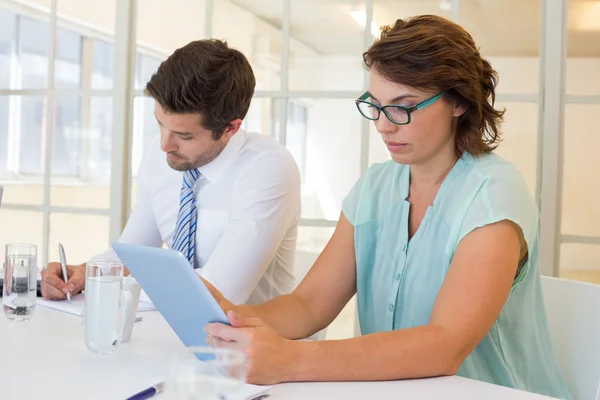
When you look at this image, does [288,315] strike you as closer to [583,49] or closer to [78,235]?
[583,49]

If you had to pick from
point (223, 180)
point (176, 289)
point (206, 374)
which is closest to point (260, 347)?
point (176, 289)

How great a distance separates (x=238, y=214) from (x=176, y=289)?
2.75 feet

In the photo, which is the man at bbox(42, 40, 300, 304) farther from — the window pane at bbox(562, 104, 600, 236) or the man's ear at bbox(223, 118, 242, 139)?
the window pane at bbox(562, 104, 600, 236)

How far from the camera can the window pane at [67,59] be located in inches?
127

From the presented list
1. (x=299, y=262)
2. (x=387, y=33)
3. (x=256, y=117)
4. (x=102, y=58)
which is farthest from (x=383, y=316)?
(x=102, y=58)

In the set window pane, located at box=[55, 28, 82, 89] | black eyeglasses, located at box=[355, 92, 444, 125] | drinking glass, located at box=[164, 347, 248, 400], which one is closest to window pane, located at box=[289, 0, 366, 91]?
window pane, located at box=[55, 28, 82, 89]

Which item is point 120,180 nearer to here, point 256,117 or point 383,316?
point 256,117

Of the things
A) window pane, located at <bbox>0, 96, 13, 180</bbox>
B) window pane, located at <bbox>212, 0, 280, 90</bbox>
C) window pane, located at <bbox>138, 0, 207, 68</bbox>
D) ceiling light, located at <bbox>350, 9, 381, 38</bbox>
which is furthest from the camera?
window pane, located at <bbox>0, 96, 13, 180</bbox>

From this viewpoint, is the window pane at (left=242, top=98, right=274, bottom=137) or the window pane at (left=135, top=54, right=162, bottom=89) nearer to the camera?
the window pane at (left=242, top=98, right=274, bottom=137)

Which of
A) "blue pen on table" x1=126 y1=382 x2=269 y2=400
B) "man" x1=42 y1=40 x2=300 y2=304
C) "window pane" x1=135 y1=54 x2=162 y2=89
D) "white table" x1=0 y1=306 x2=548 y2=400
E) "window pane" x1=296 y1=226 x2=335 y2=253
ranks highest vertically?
"window pane" x1=135 y1=54 x2=162 y2=89

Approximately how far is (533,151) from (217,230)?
1.09 metres

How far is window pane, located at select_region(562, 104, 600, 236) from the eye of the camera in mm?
2400

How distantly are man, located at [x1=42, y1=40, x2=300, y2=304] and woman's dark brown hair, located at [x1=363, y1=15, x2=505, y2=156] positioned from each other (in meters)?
0.59

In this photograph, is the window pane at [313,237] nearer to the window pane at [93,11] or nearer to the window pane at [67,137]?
the window pane at [67,137]
